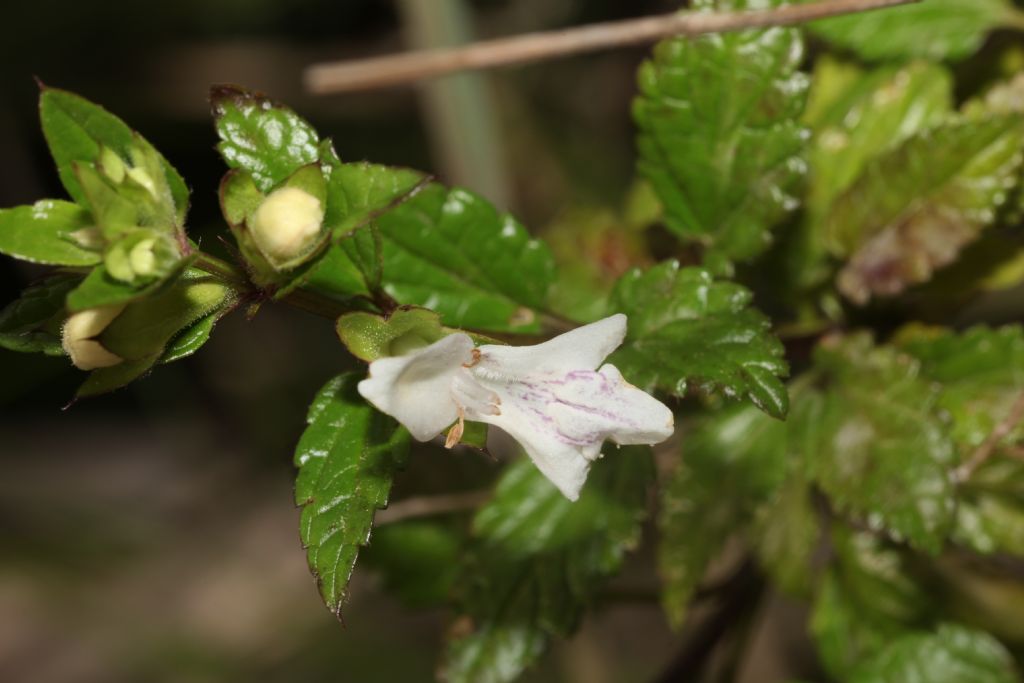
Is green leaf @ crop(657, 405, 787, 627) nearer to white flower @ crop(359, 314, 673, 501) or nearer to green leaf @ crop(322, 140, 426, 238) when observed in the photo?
white flower @ crop(359, 314, 673, 501)

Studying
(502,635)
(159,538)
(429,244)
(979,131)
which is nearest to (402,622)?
(159,538)

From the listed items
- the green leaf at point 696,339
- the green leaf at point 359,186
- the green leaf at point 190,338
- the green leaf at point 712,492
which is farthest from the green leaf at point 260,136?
the green leaf at point 712,492

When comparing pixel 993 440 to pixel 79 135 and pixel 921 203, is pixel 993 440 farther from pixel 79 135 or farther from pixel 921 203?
pixel 79 135

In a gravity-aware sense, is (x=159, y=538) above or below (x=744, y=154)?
below

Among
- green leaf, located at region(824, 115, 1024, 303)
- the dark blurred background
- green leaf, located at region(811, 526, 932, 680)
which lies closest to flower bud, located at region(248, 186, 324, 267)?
green leaf, located at region(824, 115, 1024, 303)

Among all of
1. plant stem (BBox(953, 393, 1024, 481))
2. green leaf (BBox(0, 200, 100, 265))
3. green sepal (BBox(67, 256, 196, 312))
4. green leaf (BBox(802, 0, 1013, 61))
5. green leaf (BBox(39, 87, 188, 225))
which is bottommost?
plant stem (BBox(953, 393, 1024, 481))

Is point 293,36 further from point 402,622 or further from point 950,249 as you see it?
point 950,249
